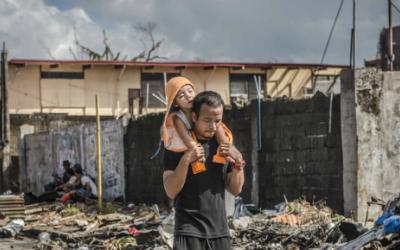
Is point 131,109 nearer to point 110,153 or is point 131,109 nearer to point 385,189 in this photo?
point 110,153

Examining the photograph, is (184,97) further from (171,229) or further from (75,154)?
(75,154)

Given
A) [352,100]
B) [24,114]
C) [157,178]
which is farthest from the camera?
[24,114]

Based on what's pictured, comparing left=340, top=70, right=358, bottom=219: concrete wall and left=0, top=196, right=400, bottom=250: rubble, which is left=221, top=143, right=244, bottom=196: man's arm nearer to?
Result: left=0, top=196, right=400, bottom=250: rubble

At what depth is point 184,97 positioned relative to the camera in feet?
14.8

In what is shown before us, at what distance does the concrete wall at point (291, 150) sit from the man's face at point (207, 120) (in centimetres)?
748

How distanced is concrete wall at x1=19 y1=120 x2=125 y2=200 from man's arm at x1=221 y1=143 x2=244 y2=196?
14.4 meters

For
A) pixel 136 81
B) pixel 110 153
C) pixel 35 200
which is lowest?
pixel 35 200

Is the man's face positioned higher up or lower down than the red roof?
lower down

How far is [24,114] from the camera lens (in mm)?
31625

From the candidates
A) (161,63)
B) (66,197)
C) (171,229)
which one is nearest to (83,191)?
(66,197)

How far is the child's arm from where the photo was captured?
4.31m

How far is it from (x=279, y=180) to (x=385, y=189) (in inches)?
83.8

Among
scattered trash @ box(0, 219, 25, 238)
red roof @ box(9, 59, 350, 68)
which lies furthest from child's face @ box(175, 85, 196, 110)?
red roof @ box(9, 59, 350, 68)

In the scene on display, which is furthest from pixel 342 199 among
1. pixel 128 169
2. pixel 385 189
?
pixel 128 169
